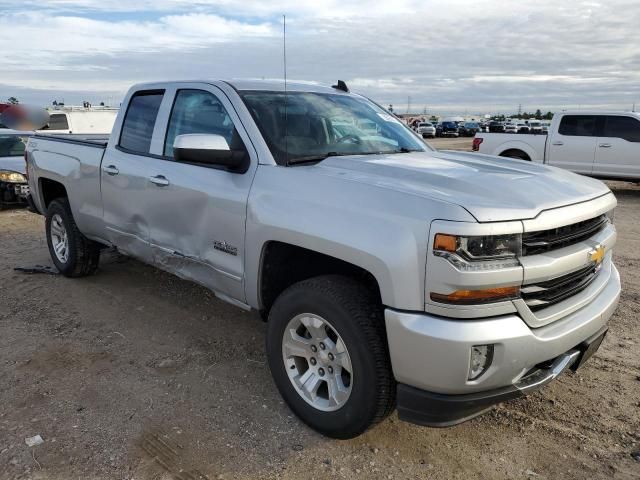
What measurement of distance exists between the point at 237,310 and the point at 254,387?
1.40 metres

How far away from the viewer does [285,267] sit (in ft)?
11.1

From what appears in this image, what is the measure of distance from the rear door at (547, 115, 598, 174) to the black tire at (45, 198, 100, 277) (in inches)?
418

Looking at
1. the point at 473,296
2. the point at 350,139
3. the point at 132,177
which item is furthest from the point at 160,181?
the point at 473,296

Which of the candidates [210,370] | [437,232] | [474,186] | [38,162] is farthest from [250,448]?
[38,162]

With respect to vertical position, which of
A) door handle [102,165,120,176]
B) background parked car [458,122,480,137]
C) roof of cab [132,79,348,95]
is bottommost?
background parked car [458,122,480,137]

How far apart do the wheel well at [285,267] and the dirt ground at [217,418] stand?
68cm

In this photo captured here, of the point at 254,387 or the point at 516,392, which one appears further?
the point at 254,387

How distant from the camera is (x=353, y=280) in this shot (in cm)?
290

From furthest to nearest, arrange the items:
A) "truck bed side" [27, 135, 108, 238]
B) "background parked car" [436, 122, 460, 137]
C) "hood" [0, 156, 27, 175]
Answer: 1. "background parked car" [436, 122, 460, 137]
2. "hood" [0, 156, 27, 175]
3. "truck bed side" [27, 135, 108, 238]

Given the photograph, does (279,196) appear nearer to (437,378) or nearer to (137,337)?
(437,378)

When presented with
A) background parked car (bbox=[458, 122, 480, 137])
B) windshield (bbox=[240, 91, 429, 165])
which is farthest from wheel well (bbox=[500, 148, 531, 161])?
background parked car (bbox=[458, 122, 480, 137])

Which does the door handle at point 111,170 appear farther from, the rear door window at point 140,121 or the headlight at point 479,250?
the headlight at point 479,250

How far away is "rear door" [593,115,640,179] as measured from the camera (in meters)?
12.3

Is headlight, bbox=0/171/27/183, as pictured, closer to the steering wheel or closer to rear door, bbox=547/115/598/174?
the steering wheel
